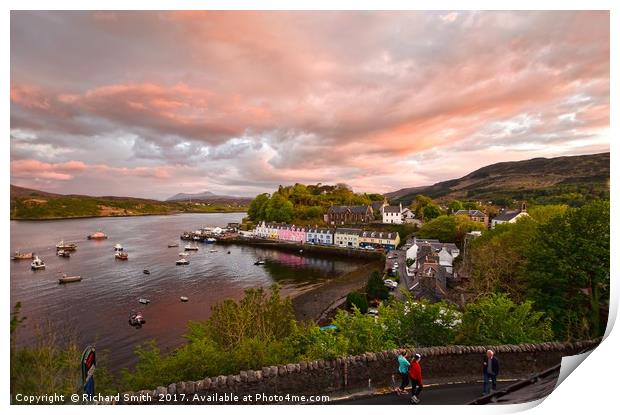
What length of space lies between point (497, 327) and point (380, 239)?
16737 mm

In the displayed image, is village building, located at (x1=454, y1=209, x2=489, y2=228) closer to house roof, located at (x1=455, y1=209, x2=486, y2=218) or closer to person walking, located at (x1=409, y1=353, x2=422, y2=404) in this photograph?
house roof, located at (x1=455, y1=209, x2=486, y2=218)

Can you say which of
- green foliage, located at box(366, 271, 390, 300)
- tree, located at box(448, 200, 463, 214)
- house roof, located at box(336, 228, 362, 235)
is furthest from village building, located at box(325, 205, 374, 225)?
green foliage, located at box(366, 271, 390, 300)

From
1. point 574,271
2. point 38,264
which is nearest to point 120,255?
point 38,264

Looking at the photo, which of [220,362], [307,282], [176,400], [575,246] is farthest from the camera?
[307,282]

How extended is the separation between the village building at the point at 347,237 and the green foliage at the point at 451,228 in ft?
16.9

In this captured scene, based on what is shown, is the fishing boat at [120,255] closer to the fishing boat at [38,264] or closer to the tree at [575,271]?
the fishing boat at [38,264]

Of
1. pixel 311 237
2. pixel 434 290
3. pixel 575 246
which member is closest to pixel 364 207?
pixel 311 237

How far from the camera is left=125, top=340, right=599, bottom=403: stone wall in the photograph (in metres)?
2.20

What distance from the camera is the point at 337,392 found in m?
2.33

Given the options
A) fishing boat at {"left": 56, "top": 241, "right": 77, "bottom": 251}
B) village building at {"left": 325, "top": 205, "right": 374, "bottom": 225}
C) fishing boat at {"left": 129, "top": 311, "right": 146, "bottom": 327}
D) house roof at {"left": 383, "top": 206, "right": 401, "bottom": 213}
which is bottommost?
fishing boat at {"left": 129, "top": 311, "right": 146, "bottom": 327}

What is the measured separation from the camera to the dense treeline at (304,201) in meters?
15.7

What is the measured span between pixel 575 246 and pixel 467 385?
7.41 feet

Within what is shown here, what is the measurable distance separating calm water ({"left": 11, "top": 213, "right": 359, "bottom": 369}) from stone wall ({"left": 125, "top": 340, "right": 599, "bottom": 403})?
2.06 meters

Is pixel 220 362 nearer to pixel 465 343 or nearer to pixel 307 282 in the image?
pixel 465 343
